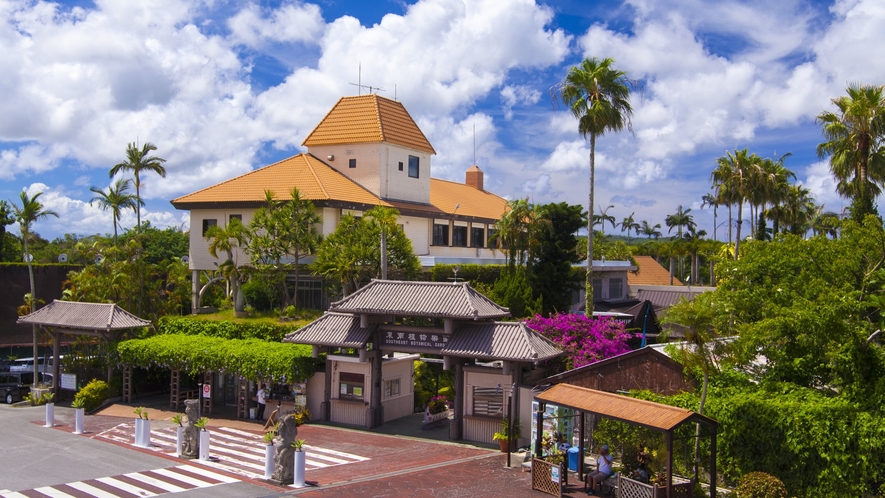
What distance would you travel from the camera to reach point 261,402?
31828mm

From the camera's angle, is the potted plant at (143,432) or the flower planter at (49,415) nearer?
the potted plant at (143,432)

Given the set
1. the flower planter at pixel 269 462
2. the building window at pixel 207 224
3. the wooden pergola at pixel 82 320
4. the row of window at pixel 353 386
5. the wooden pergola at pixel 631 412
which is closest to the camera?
the wooden pergola at pixel 631 412

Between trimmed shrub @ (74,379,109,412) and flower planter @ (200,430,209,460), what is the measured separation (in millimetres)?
13825

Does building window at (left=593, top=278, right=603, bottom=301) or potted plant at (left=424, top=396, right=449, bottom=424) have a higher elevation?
building window at (left=593, top=278, right=603, bottom=301)

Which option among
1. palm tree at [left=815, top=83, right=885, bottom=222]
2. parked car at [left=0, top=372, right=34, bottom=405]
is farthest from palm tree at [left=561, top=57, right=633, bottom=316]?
parked car at [left=0, top=372, right=34, bottom=405]

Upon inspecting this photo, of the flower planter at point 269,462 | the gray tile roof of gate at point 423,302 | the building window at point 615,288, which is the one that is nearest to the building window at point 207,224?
the gray tile roof of gate at point 423,302

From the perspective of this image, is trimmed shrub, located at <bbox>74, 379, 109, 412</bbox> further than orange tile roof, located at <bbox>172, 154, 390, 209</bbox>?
No

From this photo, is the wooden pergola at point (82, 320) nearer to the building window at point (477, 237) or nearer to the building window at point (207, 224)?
the building window at point (207, 224)

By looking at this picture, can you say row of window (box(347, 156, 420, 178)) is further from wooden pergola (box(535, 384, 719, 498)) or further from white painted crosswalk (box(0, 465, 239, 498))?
wooden pergola (box(535, 384, 719, 498))

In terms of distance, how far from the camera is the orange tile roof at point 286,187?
141 ft

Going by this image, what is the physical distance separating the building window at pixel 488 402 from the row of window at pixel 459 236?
22.2 m

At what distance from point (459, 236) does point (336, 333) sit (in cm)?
2443

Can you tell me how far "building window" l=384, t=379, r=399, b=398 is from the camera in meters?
31.3

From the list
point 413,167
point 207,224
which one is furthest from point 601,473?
point 413,167
